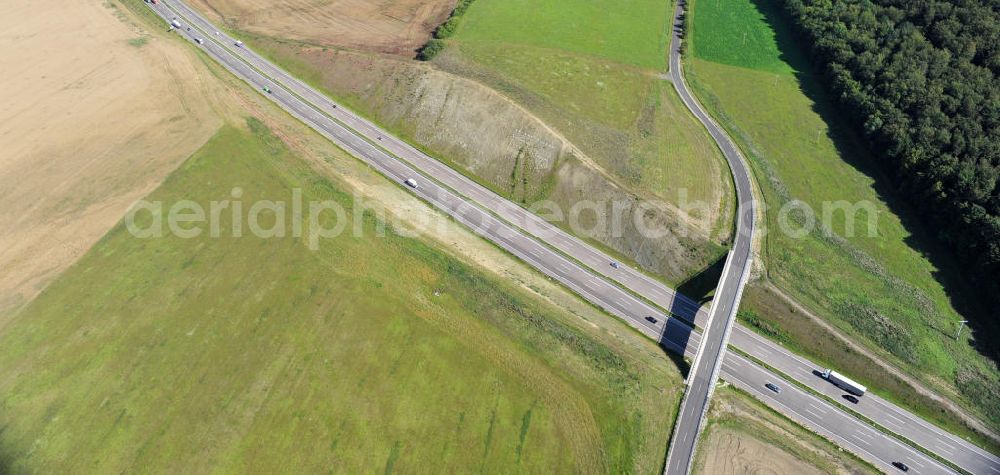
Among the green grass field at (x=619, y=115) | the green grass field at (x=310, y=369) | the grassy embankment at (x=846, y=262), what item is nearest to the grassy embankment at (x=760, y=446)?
the green grass field at (x=310, y=369)

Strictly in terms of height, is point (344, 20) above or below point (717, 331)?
above

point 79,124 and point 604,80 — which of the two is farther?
point 604,80

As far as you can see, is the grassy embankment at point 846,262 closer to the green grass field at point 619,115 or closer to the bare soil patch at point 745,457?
the green grass field at point 619,115

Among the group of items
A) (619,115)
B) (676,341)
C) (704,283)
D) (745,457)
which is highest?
(619,115)

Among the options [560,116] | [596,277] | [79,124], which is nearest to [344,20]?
[79,124]

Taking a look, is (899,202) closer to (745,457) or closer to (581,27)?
(745,457)

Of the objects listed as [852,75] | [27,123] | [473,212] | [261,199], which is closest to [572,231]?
[473,212]
